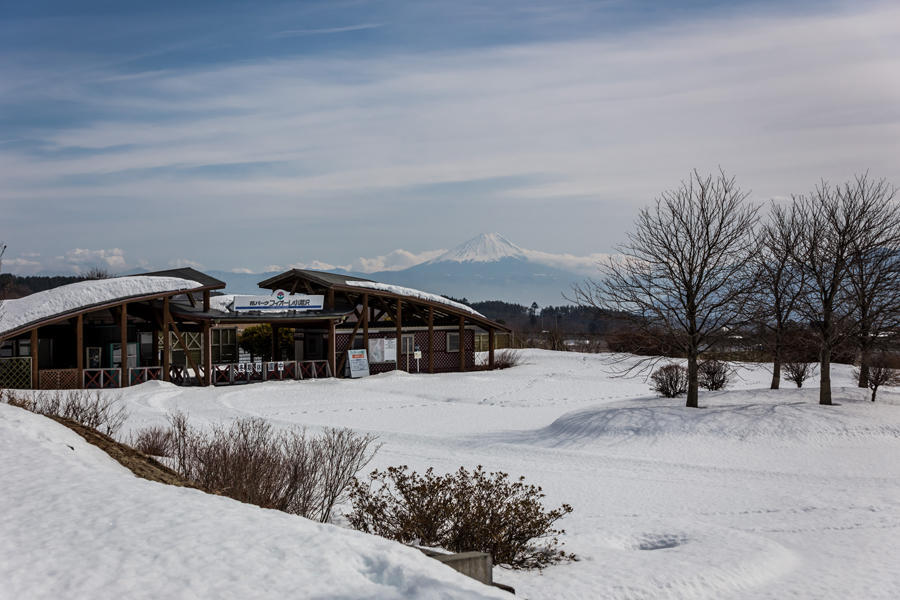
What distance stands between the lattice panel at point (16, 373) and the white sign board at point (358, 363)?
11.8m

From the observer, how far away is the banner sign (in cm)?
2942

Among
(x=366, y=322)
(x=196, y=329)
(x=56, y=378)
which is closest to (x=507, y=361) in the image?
(x=366, y=322)

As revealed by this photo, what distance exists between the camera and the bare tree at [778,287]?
20375mm

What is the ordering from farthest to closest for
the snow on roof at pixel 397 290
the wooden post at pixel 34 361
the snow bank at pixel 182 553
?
the snow on roof at pixel 397 290 < the wooden post at pixel 34 361 < the snow bank at pixel 182 553

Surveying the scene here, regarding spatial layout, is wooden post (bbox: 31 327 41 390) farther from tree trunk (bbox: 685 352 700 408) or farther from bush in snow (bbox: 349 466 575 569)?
tree trunk (bbox: 685 352 700 408)

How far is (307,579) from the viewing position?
4969mm

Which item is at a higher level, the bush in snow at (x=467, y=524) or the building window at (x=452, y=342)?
the building window at (x=452, y=342)

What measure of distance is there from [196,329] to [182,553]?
105 ft

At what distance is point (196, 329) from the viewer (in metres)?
35.4

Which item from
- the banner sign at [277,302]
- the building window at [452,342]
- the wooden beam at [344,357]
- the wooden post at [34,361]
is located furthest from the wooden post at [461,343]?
the wooden post at [34,361]

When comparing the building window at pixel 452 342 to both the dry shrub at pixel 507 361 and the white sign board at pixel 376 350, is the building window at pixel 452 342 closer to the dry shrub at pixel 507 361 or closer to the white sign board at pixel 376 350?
the dry shrub at pixel 507 361

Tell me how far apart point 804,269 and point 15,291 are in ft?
240

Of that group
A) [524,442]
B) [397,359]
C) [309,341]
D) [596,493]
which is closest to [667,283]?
[524,442]

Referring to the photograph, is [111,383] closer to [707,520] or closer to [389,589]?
[707,520]
